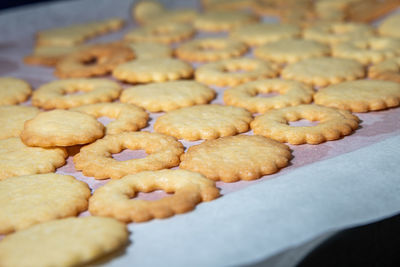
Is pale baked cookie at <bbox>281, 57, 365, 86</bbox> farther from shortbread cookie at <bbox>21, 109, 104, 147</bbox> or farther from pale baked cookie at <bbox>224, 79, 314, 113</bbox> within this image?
shortbread cookie at <bbox>21, 109, 104, 147</bbox>

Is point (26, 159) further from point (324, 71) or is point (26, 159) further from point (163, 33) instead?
point (163, 33)

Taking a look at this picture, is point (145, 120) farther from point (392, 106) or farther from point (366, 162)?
point (392, 106)

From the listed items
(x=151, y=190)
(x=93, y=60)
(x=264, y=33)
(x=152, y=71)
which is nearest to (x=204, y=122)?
(x=151, y=190)

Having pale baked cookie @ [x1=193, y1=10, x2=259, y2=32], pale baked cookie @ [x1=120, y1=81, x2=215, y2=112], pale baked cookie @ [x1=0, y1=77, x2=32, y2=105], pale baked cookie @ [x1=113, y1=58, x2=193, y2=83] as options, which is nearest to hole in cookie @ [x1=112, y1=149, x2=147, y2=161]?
pale baked cookie @ [x1=120, y1=81, x2=215, y2=112]

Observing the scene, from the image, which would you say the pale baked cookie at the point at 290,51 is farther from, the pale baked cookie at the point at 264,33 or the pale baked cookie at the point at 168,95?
the pale baked cookie at the point at 168,95

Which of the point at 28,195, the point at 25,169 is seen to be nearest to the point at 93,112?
the point at 25,169

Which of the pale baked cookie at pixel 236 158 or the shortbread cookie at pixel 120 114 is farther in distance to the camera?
the shortbread cookie at pixel 120 114

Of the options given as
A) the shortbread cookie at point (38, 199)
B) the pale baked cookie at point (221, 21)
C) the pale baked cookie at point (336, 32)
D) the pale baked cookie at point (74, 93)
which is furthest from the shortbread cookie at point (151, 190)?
the pale baked cookie at point (221, 21)

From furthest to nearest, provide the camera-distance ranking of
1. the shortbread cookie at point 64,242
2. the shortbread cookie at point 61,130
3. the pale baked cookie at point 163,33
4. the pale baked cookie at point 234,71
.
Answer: the pale baked cookie at point 163,33, the pale baked cookie at point 234,71, the shortbread cookie at point 61,130, the shortbread cookie at point 64,242
